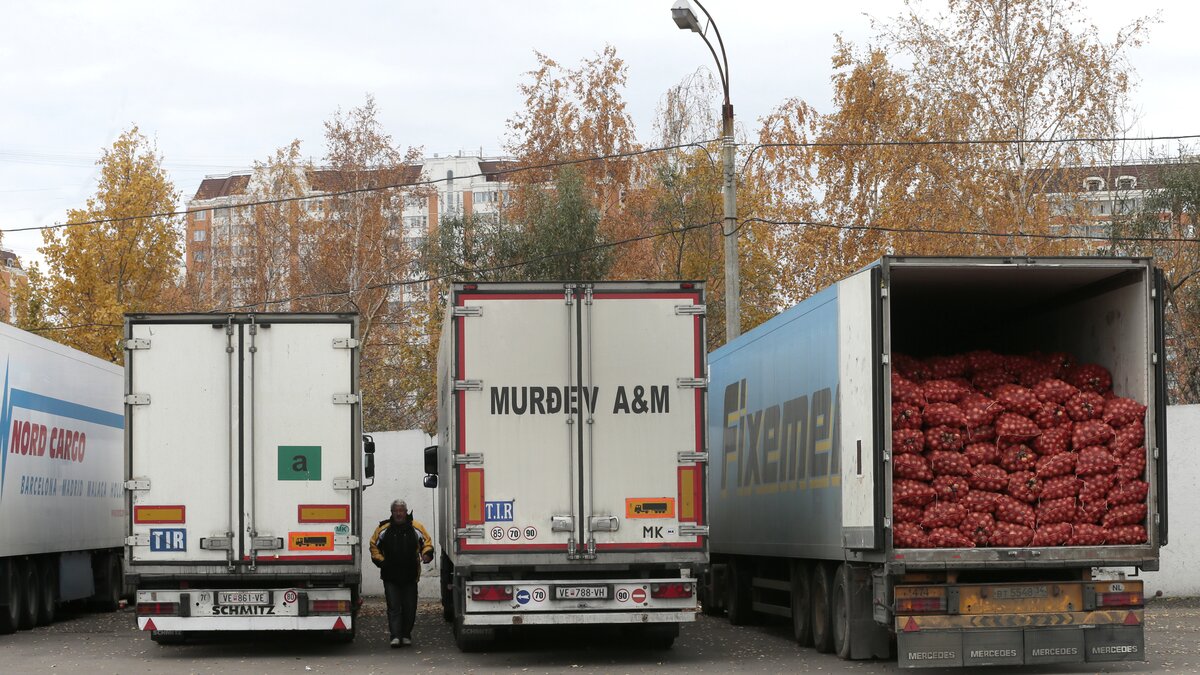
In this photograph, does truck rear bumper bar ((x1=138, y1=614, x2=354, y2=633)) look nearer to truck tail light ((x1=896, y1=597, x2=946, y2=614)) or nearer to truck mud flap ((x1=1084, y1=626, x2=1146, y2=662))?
truck tail light ((x1=896, y1=597, x2=946, y2=614))

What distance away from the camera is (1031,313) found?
14.0 meters

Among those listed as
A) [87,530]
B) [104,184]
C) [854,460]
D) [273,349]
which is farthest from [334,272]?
[854,460]

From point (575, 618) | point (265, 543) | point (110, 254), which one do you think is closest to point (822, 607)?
point (575, 618)

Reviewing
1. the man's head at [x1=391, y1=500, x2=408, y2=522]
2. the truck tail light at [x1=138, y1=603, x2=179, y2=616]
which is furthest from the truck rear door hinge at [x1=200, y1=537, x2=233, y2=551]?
the man's head at [x1=391, y1=500, x2=408, y2=522]

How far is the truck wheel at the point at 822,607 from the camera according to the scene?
13680 mm

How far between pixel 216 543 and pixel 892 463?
646 centimetres

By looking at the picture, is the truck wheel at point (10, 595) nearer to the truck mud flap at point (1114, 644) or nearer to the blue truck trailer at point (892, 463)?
the blue truck trailer at point (892, 463)

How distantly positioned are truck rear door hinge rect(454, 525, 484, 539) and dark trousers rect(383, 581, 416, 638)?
3.00m

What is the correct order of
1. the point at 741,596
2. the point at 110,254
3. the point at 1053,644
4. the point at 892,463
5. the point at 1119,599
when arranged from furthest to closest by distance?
the point at 110,254 < the point at 741,596 < the point at 1119,599 < the point at 1053,644 < the point at 892,463

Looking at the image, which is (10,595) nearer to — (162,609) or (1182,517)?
(162,609)

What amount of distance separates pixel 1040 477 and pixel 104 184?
33398 millimetres

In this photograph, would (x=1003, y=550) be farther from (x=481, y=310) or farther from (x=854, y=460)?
(x=481, y=310)

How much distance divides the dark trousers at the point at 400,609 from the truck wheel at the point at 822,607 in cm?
421

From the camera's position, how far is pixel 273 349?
1438cm
